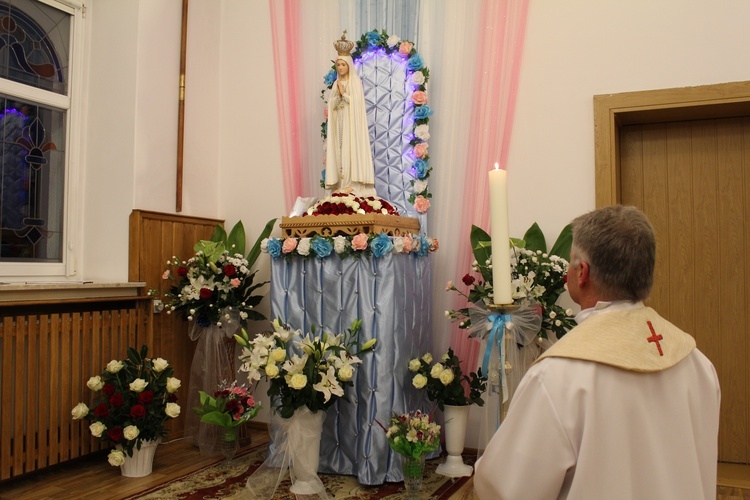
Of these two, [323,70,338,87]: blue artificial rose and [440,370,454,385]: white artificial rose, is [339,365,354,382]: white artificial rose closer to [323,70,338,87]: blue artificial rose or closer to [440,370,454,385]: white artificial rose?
[440,370,454,385]: white artificial rose

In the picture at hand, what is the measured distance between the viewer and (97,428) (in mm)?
3799

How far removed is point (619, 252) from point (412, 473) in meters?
2.34

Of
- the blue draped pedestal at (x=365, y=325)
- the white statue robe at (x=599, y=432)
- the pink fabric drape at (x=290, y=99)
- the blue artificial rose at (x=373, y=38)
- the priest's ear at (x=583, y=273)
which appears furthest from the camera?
the pink fabric drape at (x=290, y=99)

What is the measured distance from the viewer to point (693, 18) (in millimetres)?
3938

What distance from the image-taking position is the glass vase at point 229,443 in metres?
3.93

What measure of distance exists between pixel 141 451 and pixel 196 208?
195 cm

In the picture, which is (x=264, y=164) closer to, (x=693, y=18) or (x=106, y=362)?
(x=106, y=362)

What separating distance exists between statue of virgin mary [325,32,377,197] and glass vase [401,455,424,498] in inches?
68.7

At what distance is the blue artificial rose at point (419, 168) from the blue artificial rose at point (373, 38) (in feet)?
2.91

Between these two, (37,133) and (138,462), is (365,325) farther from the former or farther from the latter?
(37,133)

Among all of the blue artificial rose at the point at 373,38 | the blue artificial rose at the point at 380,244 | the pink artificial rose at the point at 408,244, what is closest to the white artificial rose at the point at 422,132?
the blue artificial rose at the point at 373,38

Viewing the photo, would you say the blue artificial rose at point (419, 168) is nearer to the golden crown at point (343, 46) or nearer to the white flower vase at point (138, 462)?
the golden crown at point (343, 46)

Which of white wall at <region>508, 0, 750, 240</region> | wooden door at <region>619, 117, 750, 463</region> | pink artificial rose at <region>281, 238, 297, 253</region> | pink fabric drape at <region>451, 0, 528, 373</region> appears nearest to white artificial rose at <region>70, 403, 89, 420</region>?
pink artificial rose at <region>281, 238, 297, 253</region>

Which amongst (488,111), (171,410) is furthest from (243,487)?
(488,111)
